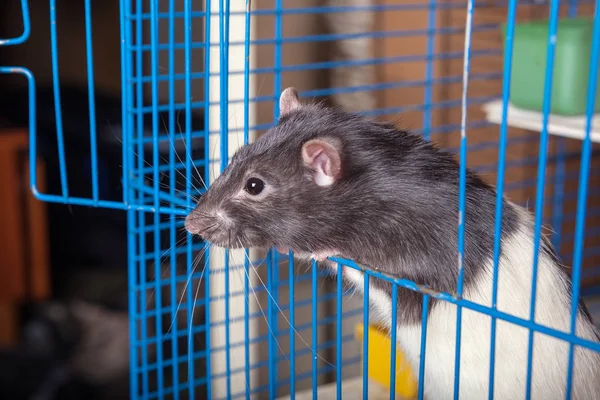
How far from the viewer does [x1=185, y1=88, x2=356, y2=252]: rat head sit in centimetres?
115

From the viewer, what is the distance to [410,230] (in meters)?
1.13

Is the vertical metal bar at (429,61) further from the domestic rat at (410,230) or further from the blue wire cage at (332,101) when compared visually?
the domestic rat at (410,230)

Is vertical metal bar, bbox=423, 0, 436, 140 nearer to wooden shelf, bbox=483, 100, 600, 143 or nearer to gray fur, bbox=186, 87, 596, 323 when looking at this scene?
wooden shelf, bbox=483, 100, 600, 143

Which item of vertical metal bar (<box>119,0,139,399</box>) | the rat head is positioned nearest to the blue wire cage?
vertical metal bar (<box>119,0,139,399</box>)

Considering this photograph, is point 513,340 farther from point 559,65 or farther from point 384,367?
point 559,65

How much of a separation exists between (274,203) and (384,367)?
1.87 ft

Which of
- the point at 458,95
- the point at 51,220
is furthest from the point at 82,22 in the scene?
the point at 458,95

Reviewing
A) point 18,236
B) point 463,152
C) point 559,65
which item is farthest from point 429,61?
point 18,236

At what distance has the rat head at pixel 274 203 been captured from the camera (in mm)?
1148

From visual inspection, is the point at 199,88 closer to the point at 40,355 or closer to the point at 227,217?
the point at 227,217

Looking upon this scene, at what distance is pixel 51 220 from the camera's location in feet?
8.66

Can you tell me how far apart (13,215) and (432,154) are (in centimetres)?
166

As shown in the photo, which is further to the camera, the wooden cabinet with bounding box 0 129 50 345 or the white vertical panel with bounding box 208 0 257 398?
the wooden cabinet with bounding box 0 129 50 345

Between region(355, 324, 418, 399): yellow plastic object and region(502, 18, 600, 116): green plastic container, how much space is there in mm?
563
